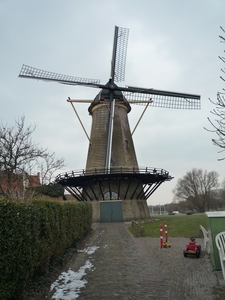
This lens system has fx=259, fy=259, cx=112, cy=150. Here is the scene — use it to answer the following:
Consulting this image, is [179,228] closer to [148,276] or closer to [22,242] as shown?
[148,276]

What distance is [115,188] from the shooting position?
2238cm

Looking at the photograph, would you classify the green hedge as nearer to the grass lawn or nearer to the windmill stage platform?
the grass lawn

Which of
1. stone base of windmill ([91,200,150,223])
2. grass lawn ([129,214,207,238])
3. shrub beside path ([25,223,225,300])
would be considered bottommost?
shrub beside path ([25,223,225,300])

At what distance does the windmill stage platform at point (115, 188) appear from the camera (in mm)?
21234

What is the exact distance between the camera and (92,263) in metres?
7.34

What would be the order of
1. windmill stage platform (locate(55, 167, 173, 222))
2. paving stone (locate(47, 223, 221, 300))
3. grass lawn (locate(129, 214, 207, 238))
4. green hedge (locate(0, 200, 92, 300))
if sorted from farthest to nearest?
windmill stage platform (locate(55, 167, 173, 222)) < grass lawn (locate(129, 214, 207, 238)) < paving stone (locate(47, 223, 221, 300)) < green hedge (locate(0, 200, 92, 300))

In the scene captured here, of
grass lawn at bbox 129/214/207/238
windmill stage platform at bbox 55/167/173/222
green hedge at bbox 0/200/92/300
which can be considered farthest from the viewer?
windmill stage platform at bbox 55/167/173/222

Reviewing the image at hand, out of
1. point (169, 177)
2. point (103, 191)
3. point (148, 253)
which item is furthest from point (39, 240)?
point (169, 177)

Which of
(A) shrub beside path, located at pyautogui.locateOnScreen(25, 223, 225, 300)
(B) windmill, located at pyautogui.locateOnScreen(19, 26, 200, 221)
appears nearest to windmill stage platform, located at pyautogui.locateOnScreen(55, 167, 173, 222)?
(B) windmill, located at pyautogui.locateOnScreen(19, 26, 200, 221)

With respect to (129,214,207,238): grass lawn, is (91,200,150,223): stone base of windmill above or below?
above

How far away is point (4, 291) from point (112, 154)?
19336 millimetres

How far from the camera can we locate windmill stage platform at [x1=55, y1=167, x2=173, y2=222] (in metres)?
21.2

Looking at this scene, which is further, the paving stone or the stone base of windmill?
the stone base of windmill

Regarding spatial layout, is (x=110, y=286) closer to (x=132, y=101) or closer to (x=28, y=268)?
(x=28, y=268)
